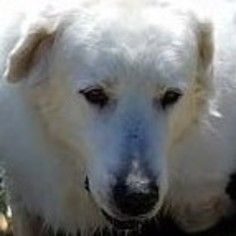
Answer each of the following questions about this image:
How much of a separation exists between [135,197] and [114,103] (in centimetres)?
33

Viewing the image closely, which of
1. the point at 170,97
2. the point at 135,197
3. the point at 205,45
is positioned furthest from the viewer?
the point at 205,45

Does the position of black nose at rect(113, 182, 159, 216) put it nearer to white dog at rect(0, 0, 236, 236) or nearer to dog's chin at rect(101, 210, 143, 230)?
white dog at rect(0, 0, 236, 236)

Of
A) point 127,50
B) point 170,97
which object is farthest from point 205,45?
point 127,50

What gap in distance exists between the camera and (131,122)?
124 inches

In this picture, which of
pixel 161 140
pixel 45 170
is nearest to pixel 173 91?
pixel 161 140

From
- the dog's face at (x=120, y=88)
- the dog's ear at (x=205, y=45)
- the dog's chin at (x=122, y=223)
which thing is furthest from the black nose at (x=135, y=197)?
the dog's ear at (x=205, y=45)

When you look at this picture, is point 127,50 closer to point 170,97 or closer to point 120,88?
point 120,88

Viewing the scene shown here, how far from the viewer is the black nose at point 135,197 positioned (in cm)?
309

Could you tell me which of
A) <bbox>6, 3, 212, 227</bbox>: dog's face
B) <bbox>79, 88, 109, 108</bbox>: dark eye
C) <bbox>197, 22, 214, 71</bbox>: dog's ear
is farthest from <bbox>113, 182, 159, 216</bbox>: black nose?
<bbox>197, 22, 214, 71</bbox>: dog's ear

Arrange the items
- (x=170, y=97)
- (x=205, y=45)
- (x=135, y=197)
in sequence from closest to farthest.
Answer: (x=135, y=197) → (x=170, y=97) → (x=205, y=45)

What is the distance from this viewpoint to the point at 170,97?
321cm

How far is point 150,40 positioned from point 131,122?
0.94 ft

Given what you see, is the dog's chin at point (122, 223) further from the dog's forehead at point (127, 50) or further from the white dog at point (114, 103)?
the dog's forehead at point (127, 50)

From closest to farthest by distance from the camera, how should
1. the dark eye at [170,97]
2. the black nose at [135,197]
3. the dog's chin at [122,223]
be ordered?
the black nose at [135,197] < the dark eye at [170,97] < the dog's chin at [122,223]
